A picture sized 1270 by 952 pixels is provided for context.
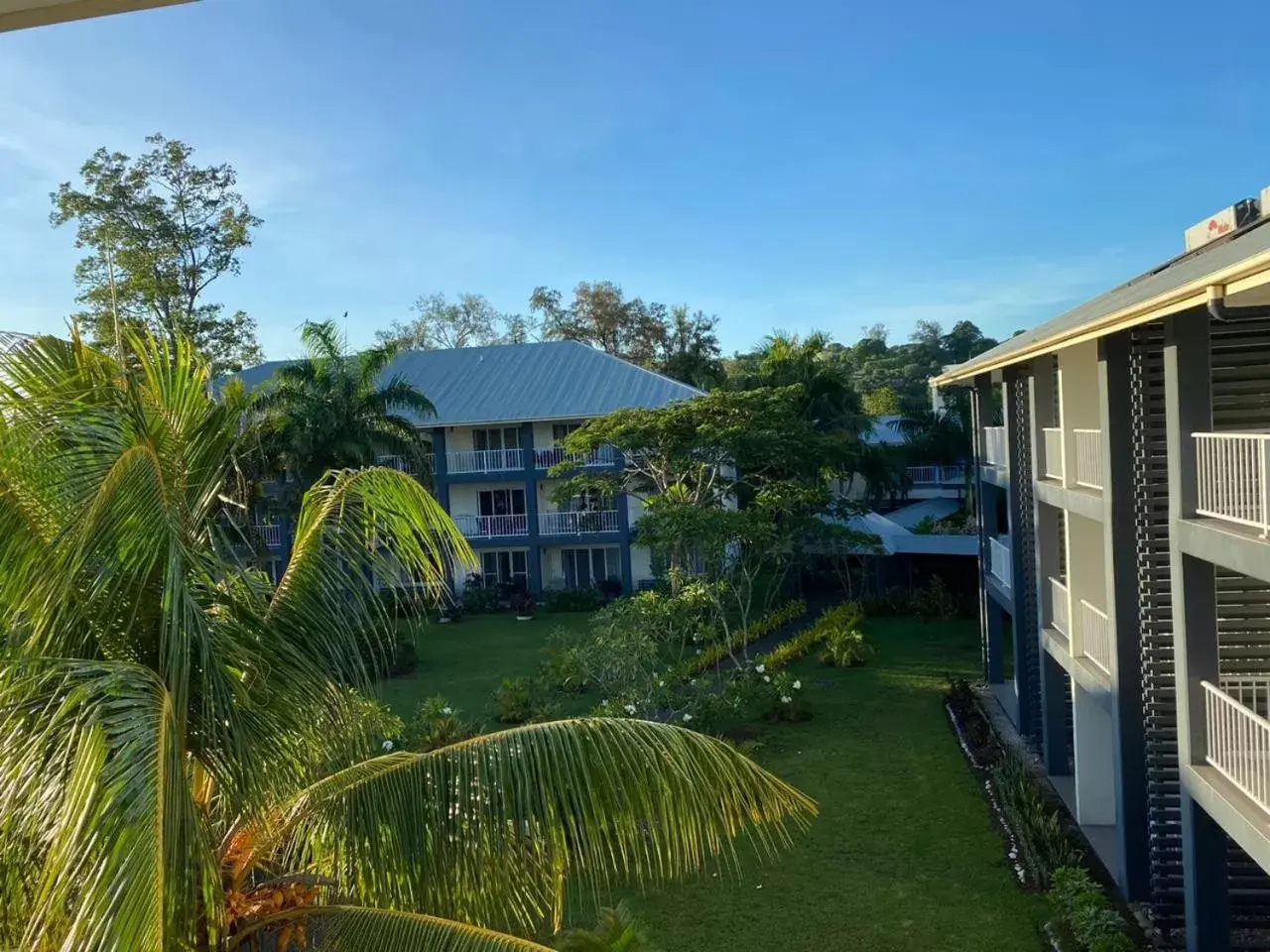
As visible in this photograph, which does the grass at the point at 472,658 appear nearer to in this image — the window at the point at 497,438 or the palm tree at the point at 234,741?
the window at the point at 497,438

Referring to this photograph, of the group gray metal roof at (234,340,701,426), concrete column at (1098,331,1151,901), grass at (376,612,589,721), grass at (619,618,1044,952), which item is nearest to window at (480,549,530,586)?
grass at (376,612,589,721)

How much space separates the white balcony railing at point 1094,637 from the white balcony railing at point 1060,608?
250 mm

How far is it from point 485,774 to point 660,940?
5920 millimetres

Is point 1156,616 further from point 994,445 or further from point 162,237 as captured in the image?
point 162,237

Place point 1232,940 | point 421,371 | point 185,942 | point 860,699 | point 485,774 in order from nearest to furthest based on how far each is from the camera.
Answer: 1. point 185,942
2. point 485,774
3. point 1232,940
4. point 860,699
5. point 421,371

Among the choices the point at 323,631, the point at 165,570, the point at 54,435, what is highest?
the point at 54,435

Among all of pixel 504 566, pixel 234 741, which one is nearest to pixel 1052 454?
pixel 234 741

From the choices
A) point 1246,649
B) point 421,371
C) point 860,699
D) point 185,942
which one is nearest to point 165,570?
point 185,942

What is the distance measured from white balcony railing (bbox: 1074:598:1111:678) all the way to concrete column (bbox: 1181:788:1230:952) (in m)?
2.81

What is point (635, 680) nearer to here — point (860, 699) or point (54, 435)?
point (860, 699)

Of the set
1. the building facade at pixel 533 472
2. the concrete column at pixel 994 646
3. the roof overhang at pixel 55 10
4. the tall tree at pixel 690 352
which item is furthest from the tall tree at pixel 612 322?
the roof overhang at pixel 55 10

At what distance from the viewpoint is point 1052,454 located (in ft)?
47.2

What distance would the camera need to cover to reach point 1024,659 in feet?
51.9

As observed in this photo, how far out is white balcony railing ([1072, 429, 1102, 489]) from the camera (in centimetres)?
1206
